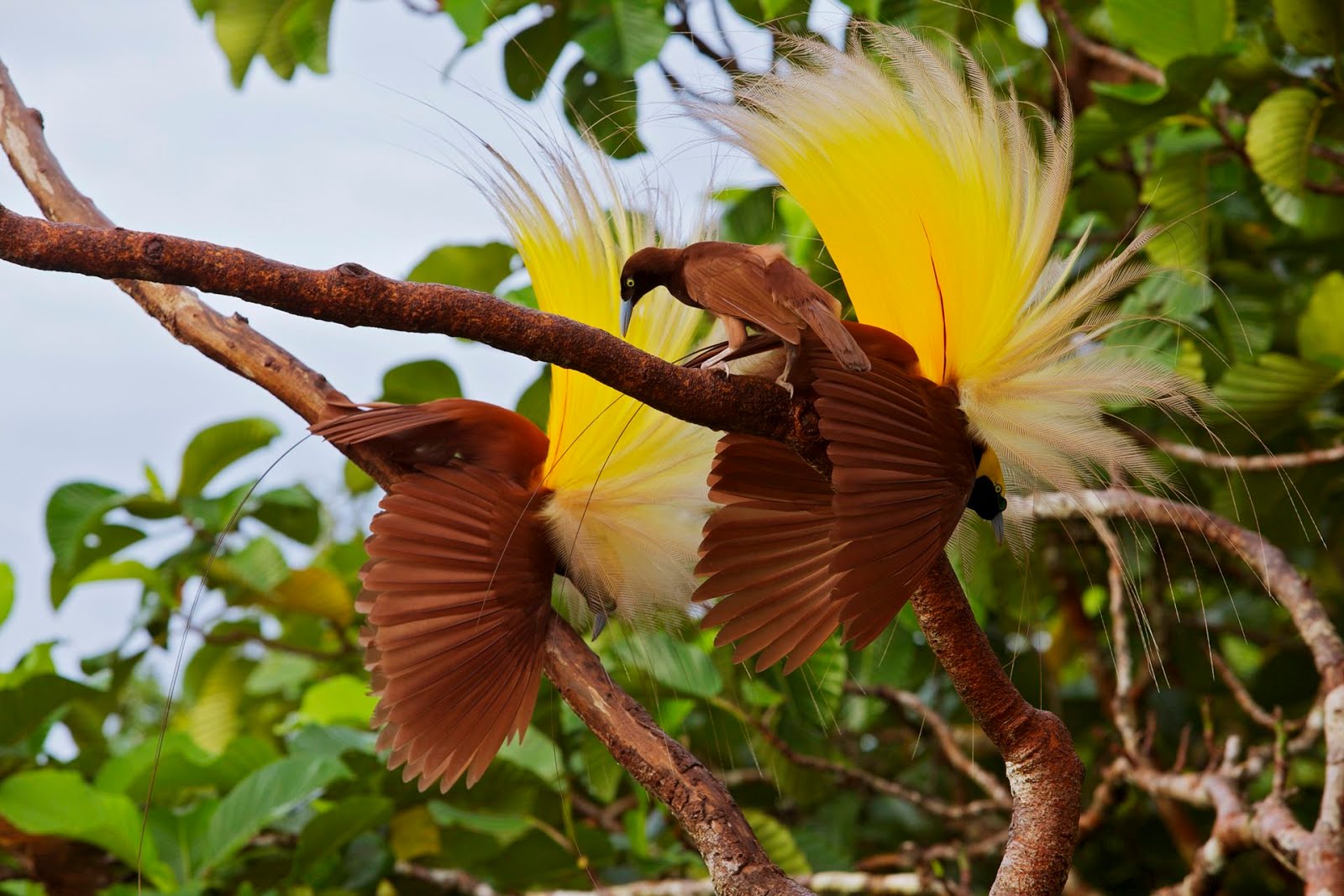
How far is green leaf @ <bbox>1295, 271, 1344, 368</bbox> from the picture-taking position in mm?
1513

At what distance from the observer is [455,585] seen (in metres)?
0.74

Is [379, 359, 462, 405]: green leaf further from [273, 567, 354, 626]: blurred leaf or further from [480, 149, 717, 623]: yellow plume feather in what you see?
[480, 149, 717, 623]: yellow plume feather

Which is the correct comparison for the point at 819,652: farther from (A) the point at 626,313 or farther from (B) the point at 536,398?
(A) the point at 626,313

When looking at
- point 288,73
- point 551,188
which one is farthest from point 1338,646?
point 288,73

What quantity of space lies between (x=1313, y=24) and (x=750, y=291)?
117cm

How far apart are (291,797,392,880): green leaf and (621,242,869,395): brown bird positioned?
965 mm

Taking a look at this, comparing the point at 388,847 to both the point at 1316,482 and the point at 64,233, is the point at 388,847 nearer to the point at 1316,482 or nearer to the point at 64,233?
the point at 64,233

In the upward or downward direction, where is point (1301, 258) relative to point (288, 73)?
downward

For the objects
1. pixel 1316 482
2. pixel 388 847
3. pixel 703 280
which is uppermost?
pixel 703 280

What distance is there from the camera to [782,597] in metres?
0.75

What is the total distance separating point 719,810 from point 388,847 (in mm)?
1024

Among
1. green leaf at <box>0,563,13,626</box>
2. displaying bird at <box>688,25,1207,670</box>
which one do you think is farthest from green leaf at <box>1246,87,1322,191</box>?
green leaf at <box>0,563,13,626</box>

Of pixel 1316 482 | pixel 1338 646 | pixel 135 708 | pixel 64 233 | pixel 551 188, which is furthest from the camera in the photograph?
pixel 135 708

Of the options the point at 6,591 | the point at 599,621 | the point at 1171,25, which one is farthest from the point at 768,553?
the point at 6,591
